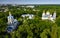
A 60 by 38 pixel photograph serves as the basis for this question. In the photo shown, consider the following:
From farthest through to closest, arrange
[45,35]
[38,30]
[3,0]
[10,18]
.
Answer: [3,0] < [10,18] < [38,30] < [45,35]

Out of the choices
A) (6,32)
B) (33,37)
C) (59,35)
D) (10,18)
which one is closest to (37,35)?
(33,37)

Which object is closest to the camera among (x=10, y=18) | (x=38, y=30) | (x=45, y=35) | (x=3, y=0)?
(x=45, y=35)

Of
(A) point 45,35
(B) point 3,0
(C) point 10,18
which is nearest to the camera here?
(A) point 45,35

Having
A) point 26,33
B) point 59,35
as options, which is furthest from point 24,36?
point 59,35

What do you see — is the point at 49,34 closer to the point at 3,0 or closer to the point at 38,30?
the point at 38,30

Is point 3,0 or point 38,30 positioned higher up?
point 38,30

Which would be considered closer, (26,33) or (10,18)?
(26,33)

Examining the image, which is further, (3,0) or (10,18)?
(3,0)

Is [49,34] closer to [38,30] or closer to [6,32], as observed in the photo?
[38,30]

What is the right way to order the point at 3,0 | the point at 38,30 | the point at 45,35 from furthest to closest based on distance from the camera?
1. the point at 3,0
2. the point at 38,30
3. the point at 45,35
